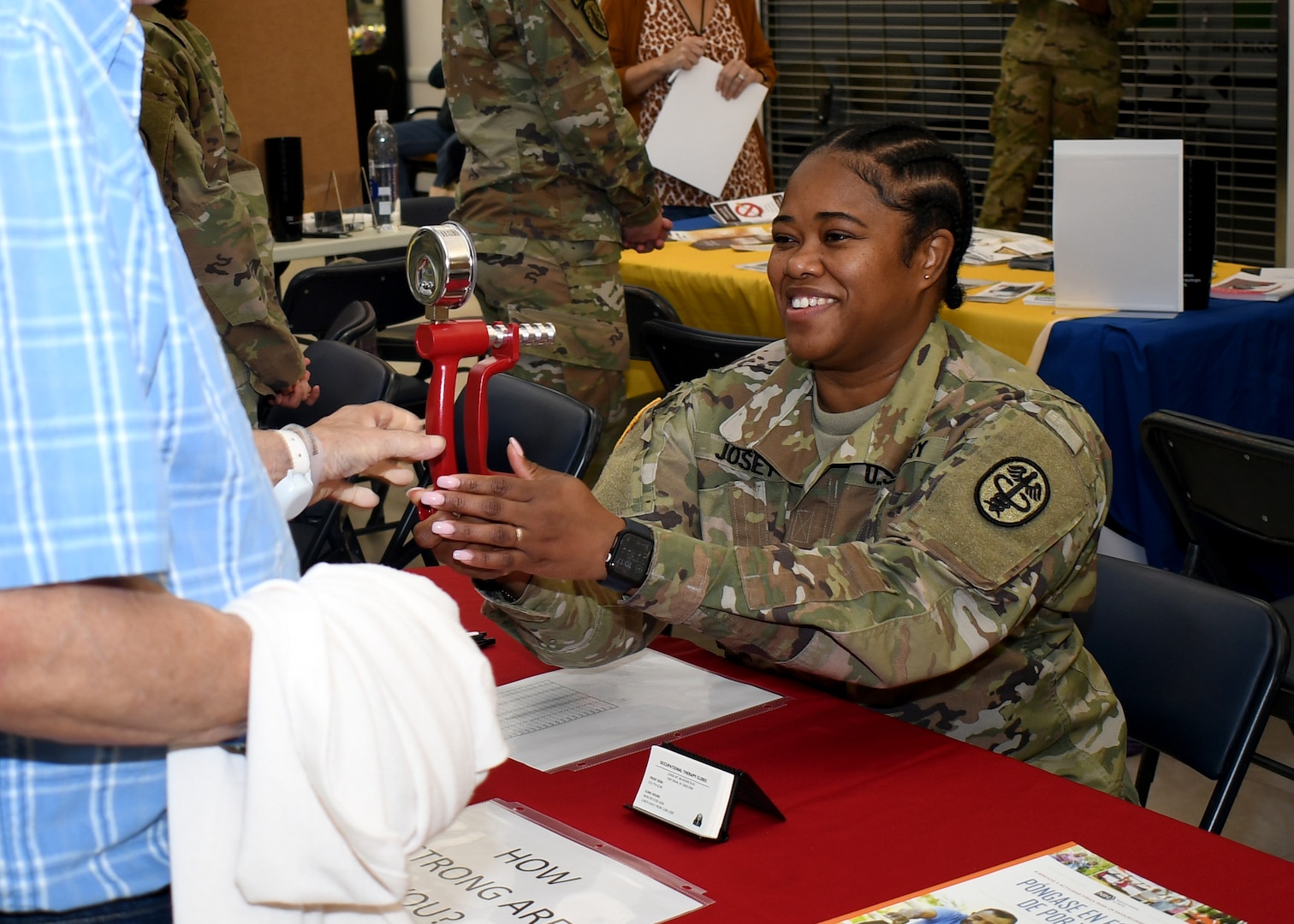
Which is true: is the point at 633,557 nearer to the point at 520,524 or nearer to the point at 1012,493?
the point at 520,524

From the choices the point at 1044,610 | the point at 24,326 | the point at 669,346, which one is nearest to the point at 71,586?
the point at 24,326

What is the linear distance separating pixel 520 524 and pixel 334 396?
1.71 m

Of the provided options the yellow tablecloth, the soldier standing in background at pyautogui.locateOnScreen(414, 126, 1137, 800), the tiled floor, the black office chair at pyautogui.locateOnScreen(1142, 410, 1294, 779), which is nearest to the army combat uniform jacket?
the yellow tablecloth

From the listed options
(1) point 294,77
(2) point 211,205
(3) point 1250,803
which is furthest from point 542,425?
(1) point 294,77

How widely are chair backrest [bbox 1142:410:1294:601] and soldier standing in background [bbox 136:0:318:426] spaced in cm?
168

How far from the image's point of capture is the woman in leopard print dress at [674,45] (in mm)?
4203

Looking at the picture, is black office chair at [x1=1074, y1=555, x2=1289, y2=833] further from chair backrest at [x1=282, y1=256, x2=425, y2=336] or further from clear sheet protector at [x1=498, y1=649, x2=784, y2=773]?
chair backrest at [x1=282, y1=256, x2=425, y2=336]

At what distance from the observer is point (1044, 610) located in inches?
60.2

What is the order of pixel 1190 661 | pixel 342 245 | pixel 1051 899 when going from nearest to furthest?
pixel 1051 899 < pixel 1190 661 < pixel 342 245

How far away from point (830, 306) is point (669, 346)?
1434 millimetres

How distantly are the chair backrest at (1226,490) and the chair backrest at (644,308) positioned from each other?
155 centimetres

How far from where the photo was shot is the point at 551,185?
3.19m

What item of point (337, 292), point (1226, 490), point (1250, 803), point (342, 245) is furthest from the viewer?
point (342, 245)

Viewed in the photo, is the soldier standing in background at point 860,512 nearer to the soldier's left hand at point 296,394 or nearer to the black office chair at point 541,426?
the black office chair at point 541,426
